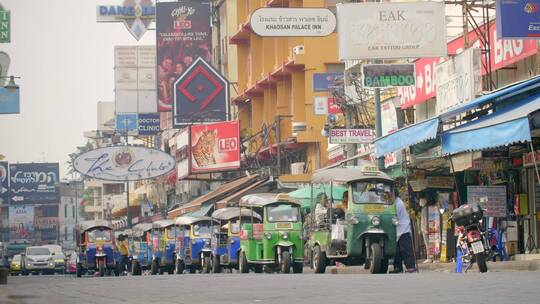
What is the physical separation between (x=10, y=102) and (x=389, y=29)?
15953 millimetres

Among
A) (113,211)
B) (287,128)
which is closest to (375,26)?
(287,128)

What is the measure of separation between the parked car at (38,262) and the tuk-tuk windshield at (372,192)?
51.0 meters

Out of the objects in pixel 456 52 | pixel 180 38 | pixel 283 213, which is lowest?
pixel 283 213

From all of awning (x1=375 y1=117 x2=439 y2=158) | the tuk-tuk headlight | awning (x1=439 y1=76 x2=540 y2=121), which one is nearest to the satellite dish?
awning (x1=375 y1=117 x2=439 y2=158)

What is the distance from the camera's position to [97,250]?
4978 cm

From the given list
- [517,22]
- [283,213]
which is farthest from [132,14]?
[517,22]

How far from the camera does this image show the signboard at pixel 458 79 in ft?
102

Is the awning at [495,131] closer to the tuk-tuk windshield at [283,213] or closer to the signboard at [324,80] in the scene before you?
the tuk-tuk windshield at [283,213]

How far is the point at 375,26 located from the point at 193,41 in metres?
41.7

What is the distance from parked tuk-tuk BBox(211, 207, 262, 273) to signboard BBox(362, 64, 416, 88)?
5557 millimetres

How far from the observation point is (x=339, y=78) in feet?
155

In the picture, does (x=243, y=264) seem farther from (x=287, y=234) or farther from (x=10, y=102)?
(x=10, y=102)

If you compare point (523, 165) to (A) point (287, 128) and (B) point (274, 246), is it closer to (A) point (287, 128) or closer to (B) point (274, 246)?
(B) point (274, 246)

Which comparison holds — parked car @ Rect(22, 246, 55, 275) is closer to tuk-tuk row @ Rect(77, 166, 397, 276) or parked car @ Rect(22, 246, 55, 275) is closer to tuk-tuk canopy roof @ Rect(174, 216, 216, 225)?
tuk-tuk row @ Rect(77, 166, 397, 276)
